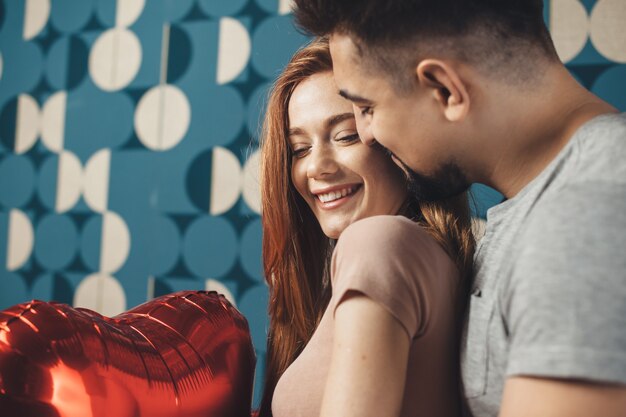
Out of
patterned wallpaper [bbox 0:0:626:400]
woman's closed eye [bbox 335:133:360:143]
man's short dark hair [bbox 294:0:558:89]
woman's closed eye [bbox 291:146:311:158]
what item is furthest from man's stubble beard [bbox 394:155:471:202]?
patterned wallpaper [bbox 0:0:626:400]

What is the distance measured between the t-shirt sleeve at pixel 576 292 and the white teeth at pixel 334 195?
0.67 m

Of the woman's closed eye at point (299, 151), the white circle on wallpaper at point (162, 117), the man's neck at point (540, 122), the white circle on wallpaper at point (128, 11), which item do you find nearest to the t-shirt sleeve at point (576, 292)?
the man's neck at point (540, 122)

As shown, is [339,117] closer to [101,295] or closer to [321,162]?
[321,162]

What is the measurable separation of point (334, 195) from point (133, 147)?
1178 millimetres

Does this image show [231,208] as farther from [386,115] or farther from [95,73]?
[386,115]

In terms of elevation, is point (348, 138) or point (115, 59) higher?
point (115, 59)

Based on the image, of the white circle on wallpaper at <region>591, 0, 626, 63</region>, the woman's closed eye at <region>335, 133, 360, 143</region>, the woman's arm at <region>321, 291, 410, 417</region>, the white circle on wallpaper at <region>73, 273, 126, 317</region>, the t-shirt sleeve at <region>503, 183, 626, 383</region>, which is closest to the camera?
the t-shirt sleeve at <region>503, 183, 626, 383</region>

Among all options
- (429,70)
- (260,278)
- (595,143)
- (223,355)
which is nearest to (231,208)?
(260,278)

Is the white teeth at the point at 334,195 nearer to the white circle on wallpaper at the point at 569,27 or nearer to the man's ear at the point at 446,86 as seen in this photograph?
the man's ear at the point at 446,86

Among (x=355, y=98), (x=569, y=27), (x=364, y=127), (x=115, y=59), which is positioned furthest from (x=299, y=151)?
(x=115, y=59)

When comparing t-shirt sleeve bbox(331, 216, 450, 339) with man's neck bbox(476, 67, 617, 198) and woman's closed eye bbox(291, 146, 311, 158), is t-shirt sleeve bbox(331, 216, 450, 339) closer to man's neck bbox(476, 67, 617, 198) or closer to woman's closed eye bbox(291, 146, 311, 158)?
man's neck bbox(476, 67, 617, 198)

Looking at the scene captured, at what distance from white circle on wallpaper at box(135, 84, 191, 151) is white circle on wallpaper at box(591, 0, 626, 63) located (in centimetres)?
124

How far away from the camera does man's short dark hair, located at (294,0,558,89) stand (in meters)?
0.69

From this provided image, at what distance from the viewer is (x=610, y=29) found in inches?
63.4
